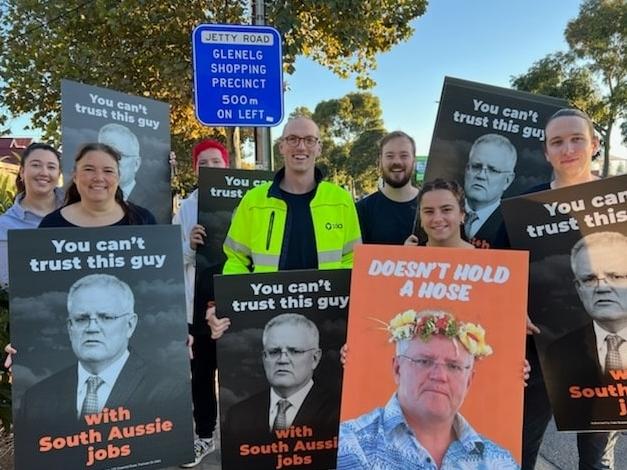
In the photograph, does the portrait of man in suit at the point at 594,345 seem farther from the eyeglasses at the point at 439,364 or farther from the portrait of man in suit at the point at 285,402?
the portrait of man in suit at the point at 285,402

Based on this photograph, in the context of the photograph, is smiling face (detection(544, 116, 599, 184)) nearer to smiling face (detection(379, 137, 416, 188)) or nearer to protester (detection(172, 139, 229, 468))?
smiling face (detection(379, 137, 416, 188))

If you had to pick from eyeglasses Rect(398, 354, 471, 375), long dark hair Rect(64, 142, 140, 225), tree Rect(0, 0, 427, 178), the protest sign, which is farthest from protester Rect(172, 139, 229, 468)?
tree Rect(0, 0, 427, 178)

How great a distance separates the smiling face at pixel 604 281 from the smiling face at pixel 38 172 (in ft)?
9.96

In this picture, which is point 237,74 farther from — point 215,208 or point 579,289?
point 579,289

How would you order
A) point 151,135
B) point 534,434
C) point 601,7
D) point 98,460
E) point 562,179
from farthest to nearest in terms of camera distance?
point 601,7 < point 151,135 < point 534,434 < point 562,179 < point 98,460

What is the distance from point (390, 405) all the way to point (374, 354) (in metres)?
0.19

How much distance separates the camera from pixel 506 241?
245cm

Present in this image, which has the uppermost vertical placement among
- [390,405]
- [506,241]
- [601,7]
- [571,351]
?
[601,7]

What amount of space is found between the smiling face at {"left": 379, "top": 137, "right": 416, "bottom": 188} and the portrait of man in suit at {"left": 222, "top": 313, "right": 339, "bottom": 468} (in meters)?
1.25

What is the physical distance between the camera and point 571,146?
2279mm

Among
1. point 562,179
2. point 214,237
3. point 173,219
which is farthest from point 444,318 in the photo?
point 173,219

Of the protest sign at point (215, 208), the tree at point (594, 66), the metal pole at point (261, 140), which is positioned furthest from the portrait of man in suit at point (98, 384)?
the tree at point (594, 66)

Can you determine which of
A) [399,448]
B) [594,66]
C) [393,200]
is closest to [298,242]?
[393,200]

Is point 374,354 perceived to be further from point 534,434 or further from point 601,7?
point 601,7
